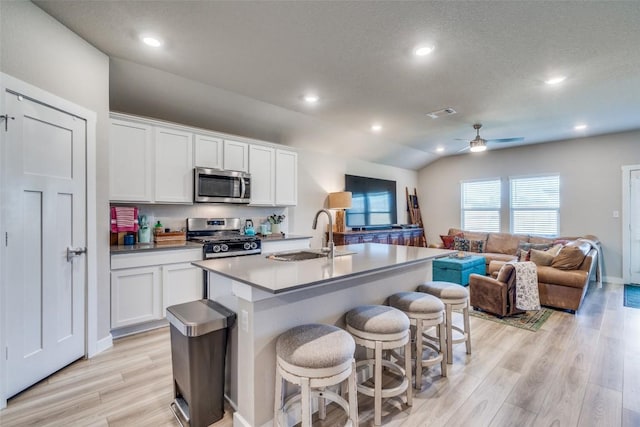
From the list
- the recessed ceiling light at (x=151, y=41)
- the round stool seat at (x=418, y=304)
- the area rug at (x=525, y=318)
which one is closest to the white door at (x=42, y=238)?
the recessed ceiling light at (x=151, y=41)

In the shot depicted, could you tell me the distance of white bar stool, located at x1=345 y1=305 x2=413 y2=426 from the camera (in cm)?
181

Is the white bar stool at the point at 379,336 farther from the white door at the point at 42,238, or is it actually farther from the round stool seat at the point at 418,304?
the white door at the point at 42,238

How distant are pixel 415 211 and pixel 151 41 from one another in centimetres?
696

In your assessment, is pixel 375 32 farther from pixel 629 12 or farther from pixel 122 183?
pixel 122 183

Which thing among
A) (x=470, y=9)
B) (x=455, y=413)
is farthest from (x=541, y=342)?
(x=470, y=9)

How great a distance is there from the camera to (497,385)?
2.24m

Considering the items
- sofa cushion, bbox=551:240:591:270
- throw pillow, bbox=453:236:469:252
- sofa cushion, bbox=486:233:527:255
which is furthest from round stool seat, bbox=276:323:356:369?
sofa cushion, bbox=486:233:527:255

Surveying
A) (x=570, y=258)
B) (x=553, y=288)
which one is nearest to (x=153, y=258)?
(x=553, y=288)

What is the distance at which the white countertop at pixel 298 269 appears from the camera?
1.53 metres

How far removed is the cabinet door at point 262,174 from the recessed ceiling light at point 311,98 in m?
1.07

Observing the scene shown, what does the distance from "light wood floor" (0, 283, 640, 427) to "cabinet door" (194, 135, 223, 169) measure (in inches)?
82.9

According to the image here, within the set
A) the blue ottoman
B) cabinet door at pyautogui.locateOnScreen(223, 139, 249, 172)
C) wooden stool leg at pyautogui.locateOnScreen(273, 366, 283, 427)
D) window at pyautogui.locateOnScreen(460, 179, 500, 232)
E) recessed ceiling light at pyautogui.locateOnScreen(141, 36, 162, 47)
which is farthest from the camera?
window at pyautogui.locateOnScreen(460, 179, 500, 232)

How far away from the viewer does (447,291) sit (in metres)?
2.54

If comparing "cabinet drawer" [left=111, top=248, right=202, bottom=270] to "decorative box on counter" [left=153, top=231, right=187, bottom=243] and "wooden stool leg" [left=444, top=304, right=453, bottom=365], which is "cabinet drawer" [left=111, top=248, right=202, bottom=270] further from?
"wooden stool leg" [left=444, top=304, right=453, bottom=365]
